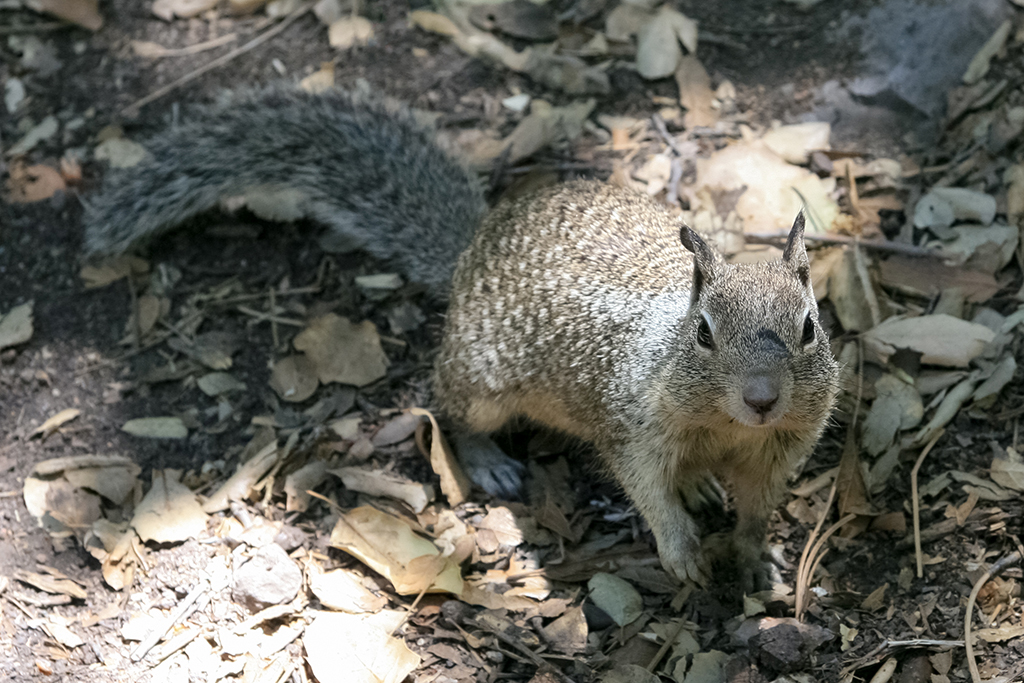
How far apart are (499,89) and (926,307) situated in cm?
268

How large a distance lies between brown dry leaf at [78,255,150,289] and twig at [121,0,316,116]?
3.56ft

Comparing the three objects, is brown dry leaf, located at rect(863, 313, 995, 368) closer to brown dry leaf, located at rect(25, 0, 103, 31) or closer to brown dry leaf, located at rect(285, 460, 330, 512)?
brown dry leaf, located at rect(285, 460, 330, 512)

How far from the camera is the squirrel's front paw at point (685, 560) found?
3.54 m

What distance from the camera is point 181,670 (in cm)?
344

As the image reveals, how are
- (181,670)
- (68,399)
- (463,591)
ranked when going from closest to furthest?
(181,670) → (463,591) → (68,399)

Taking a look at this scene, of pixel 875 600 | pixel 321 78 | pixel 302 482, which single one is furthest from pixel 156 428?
pixel 875 600

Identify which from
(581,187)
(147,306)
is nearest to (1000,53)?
(581,187)

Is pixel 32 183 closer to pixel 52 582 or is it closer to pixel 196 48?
pixel 196 48

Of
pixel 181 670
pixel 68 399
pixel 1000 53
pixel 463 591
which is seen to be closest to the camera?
pixel 181 670

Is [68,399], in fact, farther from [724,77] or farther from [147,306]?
[724,77]

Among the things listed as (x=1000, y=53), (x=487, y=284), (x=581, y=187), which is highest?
(x=1000, y=53)

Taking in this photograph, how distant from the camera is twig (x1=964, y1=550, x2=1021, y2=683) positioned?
10.2ft

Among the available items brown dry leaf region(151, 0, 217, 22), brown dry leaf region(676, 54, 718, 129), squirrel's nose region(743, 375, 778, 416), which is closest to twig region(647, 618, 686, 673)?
squirrel's nose region(743, 375, 778, 416)

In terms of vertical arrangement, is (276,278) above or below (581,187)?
below
